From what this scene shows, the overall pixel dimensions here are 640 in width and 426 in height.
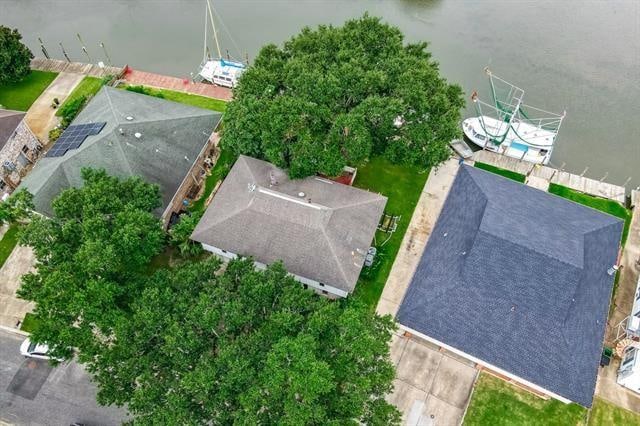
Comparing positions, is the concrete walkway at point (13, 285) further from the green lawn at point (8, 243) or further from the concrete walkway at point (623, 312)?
the concrete walkway at point (623, 312)

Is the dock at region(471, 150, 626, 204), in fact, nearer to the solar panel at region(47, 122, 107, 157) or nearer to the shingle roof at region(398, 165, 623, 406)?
the shingle roof at region(398, 165, 623, 406)

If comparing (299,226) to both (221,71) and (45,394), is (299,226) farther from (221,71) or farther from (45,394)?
(221,71)

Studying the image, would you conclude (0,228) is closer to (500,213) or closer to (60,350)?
(60,350)

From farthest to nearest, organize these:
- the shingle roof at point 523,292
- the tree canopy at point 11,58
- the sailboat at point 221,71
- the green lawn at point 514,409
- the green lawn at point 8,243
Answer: the sailboat at point 221,71
the tree canopy at point 11,58
the green lawn at point 8,243
the green lawn at point 514,409
the shingle roof at point 523,292

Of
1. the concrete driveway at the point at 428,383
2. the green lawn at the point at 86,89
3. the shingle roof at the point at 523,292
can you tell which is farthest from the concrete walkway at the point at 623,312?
the green lawn at the point at 86,89

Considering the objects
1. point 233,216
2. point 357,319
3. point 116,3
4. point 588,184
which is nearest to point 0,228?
point 233,216

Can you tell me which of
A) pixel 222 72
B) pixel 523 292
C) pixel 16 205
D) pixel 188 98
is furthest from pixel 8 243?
pixel 523 292

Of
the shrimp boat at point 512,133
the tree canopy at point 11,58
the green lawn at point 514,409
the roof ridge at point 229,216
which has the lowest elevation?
the green lawn at point 514,409
